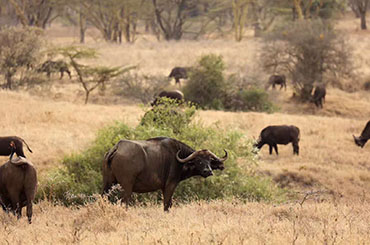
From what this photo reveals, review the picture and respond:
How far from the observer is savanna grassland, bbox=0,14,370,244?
6.36 m

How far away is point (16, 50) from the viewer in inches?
1084

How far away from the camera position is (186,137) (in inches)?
528

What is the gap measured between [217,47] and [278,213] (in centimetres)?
3955

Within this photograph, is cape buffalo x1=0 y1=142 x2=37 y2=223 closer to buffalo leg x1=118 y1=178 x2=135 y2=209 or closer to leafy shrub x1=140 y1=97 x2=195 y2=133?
buffalo leg x1=118 y1=178 x2=135 y2=209

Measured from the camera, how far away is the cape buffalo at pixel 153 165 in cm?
869

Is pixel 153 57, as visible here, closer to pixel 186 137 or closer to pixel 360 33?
pixel 360 33

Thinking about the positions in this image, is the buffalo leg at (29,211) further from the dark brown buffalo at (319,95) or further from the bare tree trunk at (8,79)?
the dark brown buffalo at (319,95)

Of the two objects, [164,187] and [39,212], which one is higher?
[164,187]

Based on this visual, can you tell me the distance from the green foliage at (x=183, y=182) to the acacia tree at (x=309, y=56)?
19257 mm

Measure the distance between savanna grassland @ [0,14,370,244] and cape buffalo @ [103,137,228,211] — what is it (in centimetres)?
47

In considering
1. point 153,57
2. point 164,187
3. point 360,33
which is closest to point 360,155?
point 164,187

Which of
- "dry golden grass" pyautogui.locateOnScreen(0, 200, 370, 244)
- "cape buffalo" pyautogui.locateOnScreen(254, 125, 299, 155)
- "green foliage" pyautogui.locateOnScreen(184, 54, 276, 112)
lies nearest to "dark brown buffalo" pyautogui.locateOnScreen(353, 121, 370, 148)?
"cape buffalo" pyautogui.locateOnScreen(254, 125, 299, 155)

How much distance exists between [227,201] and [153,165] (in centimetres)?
163

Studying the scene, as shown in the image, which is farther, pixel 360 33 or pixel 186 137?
pixel 360 33
